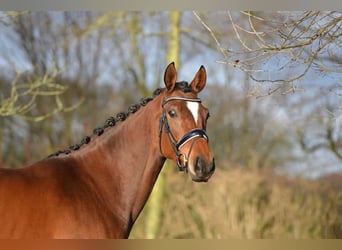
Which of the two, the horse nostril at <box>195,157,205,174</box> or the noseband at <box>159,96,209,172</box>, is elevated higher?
the noseband at <box>159,96,209,172</box>

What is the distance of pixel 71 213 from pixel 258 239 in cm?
357

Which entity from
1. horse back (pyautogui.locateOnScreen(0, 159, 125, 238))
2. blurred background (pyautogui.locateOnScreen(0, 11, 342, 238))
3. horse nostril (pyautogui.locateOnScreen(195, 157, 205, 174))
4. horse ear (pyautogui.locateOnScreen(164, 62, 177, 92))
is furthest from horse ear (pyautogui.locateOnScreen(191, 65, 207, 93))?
blurred background (pyautogui.locateOnScreen(0, 11, 342, 238))

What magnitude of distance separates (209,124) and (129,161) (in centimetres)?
340

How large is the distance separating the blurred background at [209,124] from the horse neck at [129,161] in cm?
304

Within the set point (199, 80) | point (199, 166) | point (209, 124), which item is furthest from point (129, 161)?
point (209, 124)

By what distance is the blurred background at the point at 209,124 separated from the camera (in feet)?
18.2

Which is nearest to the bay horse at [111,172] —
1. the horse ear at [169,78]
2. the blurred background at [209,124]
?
the horse ear at [169,78]

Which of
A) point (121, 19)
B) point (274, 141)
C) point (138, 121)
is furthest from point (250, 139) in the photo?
point (138, 121)

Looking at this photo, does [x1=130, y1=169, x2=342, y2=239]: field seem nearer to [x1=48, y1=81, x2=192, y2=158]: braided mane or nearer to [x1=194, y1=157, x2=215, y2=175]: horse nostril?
Result: [x1=48, y1=81, x2=192, y2=158]: braided mane

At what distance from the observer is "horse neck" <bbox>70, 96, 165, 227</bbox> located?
247 centimetres

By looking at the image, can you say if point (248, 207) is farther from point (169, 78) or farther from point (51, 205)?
point (51, 205)

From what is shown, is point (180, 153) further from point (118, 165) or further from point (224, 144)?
point (224, 144)

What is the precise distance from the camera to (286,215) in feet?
18.5

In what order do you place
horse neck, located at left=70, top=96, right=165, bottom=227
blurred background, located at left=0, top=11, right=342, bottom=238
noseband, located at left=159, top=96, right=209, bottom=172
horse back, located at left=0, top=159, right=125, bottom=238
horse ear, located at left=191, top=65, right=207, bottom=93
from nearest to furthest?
horse back, located at left=0, top=159, right=125, bottom=238 → noseband, located at left=159, top=96, right=209, bottom=172 → horse neck, located at left=70, top=96, right=165, bottom=227 → horse ear, located at left=191, top=65, right=207, bottom=93 → blurred background, located at left=0, top=11, right=342, bottom=238
